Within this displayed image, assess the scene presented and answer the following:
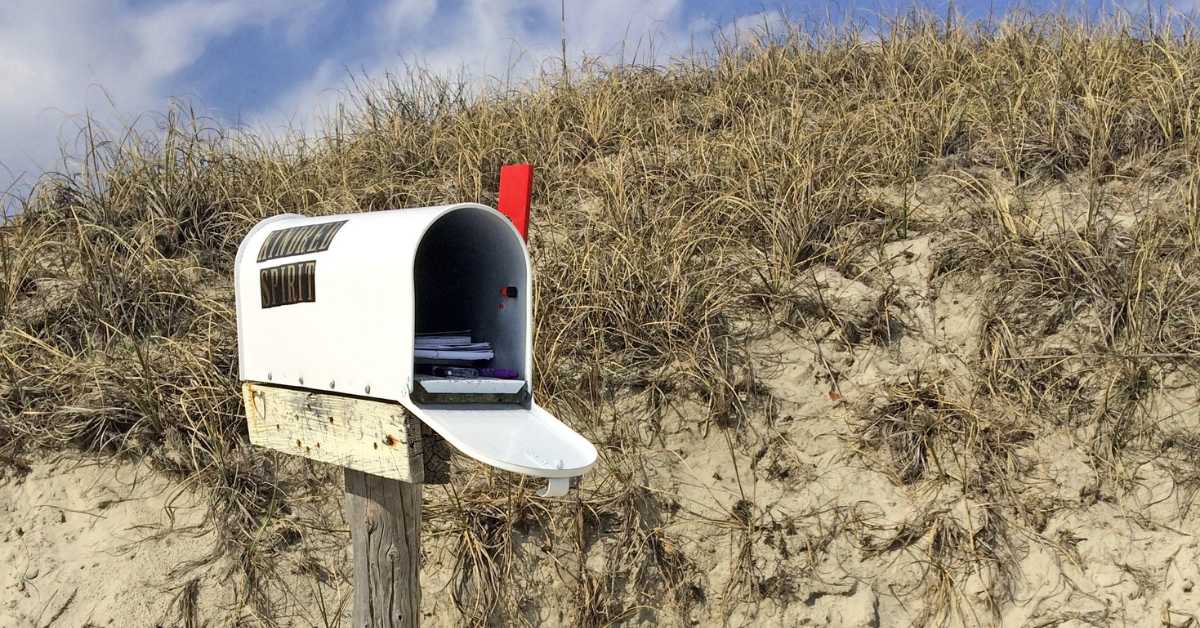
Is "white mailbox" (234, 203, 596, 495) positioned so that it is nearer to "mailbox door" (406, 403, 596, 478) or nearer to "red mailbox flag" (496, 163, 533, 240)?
"mailbox door" (406, 403, 596, 478)

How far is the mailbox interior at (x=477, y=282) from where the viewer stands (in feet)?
7.14

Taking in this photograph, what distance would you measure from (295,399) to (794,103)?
160 inches

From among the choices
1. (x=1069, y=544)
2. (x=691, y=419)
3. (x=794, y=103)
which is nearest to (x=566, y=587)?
(x=691, y=419)

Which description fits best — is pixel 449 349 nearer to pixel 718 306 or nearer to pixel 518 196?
pixel 518 196

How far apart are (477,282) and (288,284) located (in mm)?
466

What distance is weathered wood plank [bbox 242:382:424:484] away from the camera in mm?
2008

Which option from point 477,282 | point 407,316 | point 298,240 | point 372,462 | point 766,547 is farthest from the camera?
point 766,547

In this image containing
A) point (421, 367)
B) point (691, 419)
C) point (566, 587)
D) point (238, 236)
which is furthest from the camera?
point (238, 236)

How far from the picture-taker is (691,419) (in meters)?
3.97

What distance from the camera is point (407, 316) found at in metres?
1.89

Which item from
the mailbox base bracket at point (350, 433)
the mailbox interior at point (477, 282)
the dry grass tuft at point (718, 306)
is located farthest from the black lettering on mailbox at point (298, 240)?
the dry grass tuft at point (718, 306)

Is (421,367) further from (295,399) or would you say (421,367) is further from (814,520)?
(814,520)

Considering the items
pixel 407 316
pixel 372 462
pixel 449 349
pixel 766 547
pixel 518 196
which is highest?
pixel 518 196

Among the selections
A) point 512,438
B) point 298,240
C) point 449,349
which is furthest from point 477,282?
point 512,438
